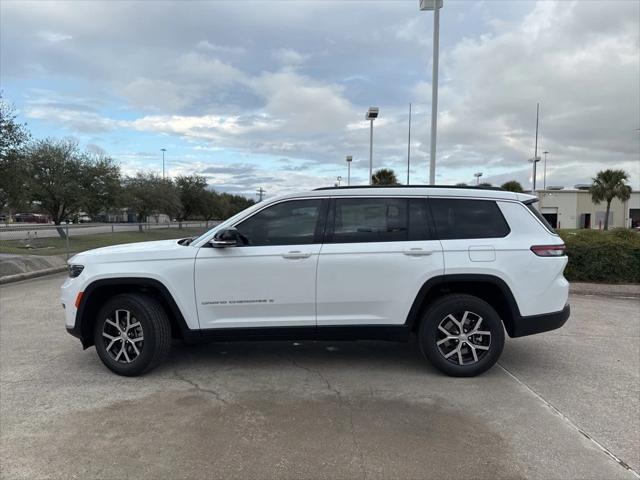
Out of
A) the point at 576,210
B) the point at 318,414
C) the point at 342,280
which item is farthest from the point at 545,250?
the point at 576,210

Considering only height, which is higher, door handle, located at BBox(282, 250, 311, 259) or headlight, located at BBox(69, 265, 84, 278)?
door handle, located at BBox(282, 250, 311, 259)

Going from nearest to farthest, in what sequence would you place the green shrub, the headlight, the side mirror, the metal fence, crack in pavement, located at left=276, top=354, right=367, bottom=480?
crack in pavement, located at left=276, top=354, right=367, bottom=480, the side mirror, the headlight, the green shrub, the metal fence

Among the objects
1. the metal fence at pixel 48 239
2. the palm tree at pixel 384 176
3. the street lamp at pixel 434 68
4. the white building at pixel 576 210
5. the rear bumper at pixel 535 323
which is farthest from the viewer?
the white building at pixel 576 210

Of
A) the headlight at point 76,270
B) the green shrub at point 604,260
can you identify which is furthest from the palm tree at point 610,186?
the headlight at point 76,270

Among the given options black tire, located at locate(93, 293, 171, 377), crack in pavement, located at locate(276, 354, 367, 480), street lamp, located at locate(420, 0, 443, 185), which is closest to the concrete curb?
black tire, located at locate(93, 293, 171, 377)

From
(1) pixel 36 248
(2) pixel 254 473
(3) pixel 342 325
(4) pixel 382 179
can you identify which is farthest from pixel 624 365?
(4) pixel 382 179

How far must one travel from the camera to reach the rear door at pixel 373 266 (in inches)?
183

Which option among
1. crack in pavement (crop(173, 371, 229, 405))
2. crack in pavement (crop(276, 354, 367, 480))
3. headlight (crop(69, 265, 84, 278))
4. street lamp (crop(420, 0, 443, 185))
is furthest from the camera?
street lamp (crop(420, 0, 443, 185))

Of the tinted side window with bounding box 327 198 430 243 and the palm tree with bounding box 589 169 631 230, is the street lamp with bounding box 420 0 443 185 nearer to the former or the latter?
the tinted side window with bounding box 327 198 430 243

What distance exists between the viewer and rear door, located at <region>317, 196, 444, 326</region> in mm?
4641

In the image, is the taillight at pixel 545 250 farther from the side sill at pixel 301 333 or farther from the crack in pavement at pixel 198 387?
the crack in pavement at pixel 198 387

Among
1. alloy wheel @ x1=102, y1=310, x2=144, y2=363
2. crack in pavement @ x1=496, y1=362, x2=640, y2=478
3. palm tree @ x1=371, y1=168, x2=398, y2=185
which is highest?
palm tree @ x1=371, y1=168, x2=398, y2=185

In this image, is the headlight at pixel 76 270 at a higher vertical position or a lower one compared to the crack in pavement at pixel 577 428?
higher

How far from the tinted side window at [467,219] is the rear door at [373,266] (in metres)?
→ 0.16
